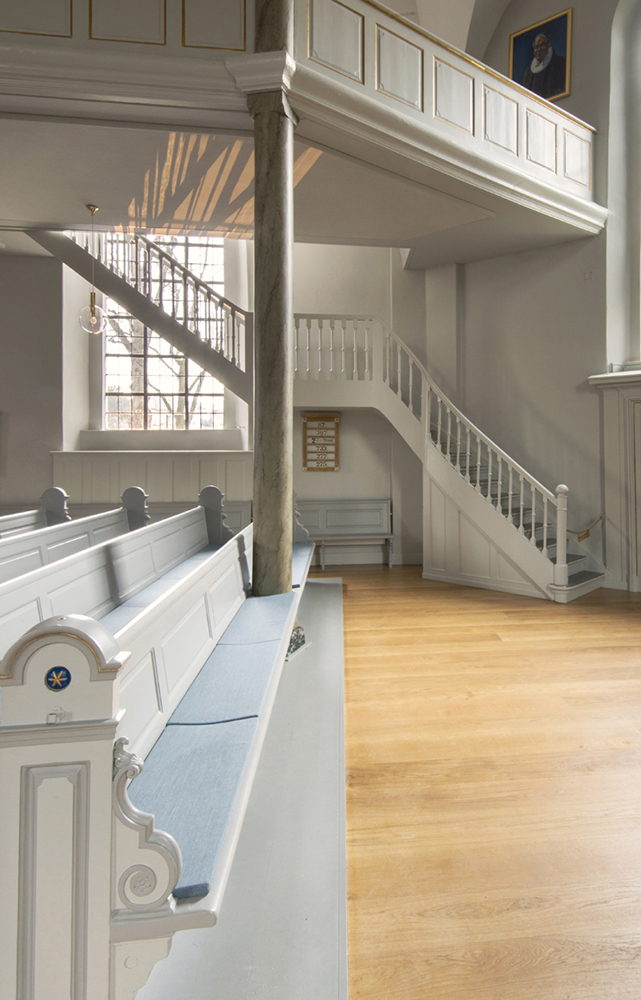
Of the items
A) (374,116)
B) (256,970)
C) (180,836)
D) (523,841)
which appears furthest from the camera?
(374,116)

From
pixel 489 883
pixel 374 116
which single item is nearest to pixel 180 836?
pixel 489 883

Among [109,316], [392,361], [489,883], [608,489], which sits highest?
[109,316]

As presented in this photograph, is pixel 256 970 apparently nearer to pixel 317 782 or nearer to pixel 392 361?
pixel 317 782

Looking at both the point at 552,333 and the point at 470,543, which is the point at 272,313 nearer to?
the point at 470,543

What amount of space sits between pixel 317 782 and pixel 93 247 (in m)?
7.02

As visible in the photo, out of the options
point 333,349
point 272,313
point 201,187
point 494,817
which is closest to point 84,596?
point 494,817

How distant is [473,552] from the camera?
688cm

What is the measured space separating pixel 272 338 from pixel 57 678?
127 inches

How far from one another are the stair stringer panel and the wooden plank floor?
159 cm

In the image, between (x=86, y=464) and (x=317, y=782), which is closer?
(x=317, y=782)

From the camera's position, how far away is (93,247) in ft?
24.3

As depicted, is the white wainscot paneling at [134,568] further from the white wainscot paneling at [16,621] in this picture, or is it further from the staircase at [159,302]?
the staircase at [159,302]

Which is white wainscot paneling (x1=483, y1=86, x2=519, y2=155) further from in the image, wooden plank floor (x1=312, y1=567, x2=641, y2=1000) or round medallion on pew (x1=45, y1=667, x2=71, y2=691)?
round medallion on pew (x1=45, y1=667, x2=71, y2=691)

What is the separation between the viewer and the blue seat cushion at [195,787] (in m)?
1.31
